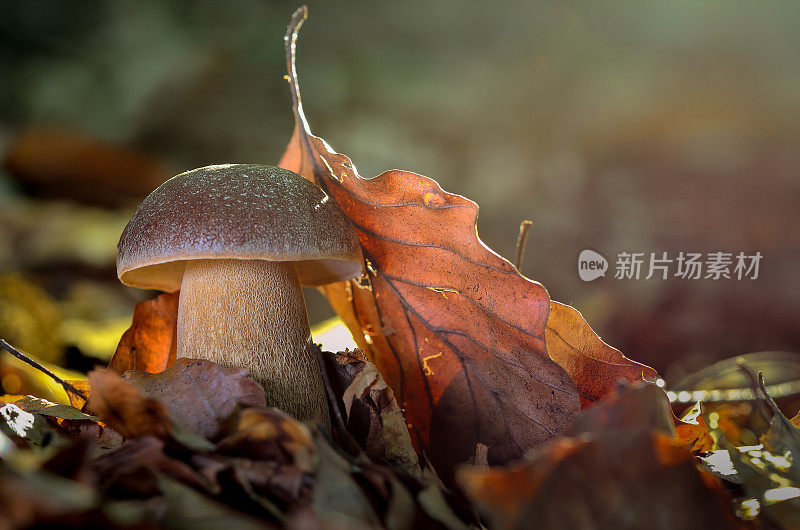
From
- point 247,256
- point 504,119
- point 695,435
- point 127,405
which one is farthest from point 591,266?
point 127,405

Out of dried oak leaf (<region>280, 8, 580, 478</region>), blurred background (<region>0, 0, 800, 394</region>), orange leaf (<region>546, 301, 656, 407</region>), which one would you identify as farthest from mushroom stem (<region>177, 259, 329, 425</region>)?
blurred background (<region>0, 0, 800, 394</region>)

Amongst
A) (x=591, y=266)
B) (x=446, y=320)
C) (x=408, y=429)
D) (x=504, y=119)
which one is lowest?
(x=408, y=429)

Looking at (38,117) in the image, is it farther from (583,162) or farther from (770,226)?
(770,226)

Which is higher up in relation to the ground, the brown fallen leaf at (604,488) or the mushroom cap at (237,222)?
the mushroom cap at (237,222)

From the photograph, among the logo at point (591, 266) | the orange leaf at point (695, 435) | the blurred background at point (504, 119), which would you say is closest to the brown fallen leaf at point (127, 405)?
the orange leaf at point (695, 435)

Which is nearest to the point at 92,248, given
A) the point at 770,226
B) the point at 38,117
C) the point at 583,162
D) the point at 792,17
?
the point at 38,117

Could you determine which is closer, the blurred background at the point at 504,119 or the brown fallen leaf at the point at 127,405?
the brown fallen leaf at the point at 127,405

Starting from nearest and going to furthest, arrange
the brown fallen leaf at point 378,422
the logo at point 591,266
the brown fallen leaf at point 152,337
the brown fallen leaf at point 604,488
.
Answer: the brown fallen leaf at point 604,488
the brown fallen leaf at point 378,422
the brown fallen leaf at point 152,337
the logo at point 591,266

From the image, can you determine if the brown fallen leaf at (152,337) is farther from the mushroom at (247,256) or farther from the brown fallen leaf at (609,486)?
the brown fallen leaf at (609,486)

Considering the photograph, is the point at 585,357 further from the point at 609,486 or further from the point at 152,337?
the point at 152,337
